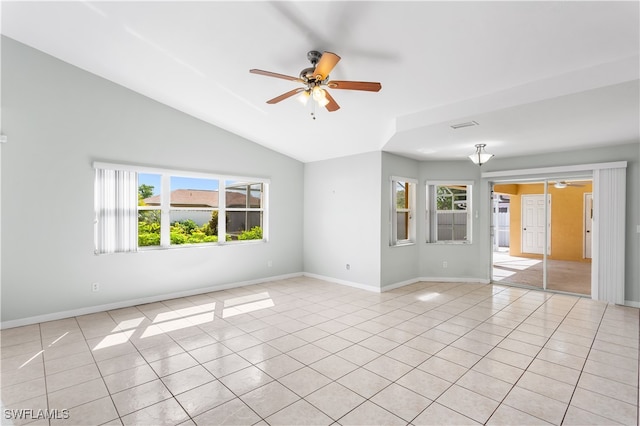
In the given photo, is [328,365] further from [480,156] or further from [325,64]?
[480,156]

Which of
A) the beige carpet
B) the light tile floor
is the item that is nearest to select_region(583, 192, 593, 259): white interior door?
the beige carpet

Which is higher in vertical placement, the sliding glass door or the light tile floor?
the sliding glass door

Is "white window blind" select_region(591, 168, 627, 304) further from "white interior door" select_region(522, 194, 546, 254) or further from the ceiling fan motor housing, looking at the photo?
the ceiling fan motor housing

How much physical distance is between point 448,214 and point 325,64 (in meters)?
5.00

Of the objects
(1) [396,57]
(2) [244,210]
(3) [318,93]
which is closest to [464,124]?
(1) [396,57]

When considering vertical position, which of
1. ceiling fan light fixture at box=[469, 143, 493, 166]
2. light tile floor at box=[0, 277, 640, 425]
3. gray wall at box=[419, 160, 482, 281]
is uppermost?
ceiling fan light fixture at box=[469, 143, 493, 166]

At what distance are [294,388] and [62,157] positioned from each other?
13.9 feet

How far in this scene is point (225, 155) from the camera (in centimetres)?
584

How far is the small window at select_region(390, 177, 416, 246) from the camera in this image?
20.0 feet

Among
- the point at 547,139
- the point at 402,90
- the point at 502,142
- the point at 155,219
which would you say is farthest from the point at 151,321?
the point at 547,139

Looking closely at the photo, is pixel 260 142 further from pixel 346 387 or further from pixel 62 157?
pixel 346 387

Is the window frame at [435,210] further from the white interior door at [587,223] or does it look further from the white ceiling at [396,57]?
the white interior door at [587,223]

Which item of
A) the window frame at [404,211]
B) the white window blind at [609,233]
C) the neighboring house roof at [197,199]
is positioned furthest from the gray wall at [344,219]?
the white window blind at [609,233]

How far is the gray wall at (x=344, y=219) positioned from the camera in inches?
225
